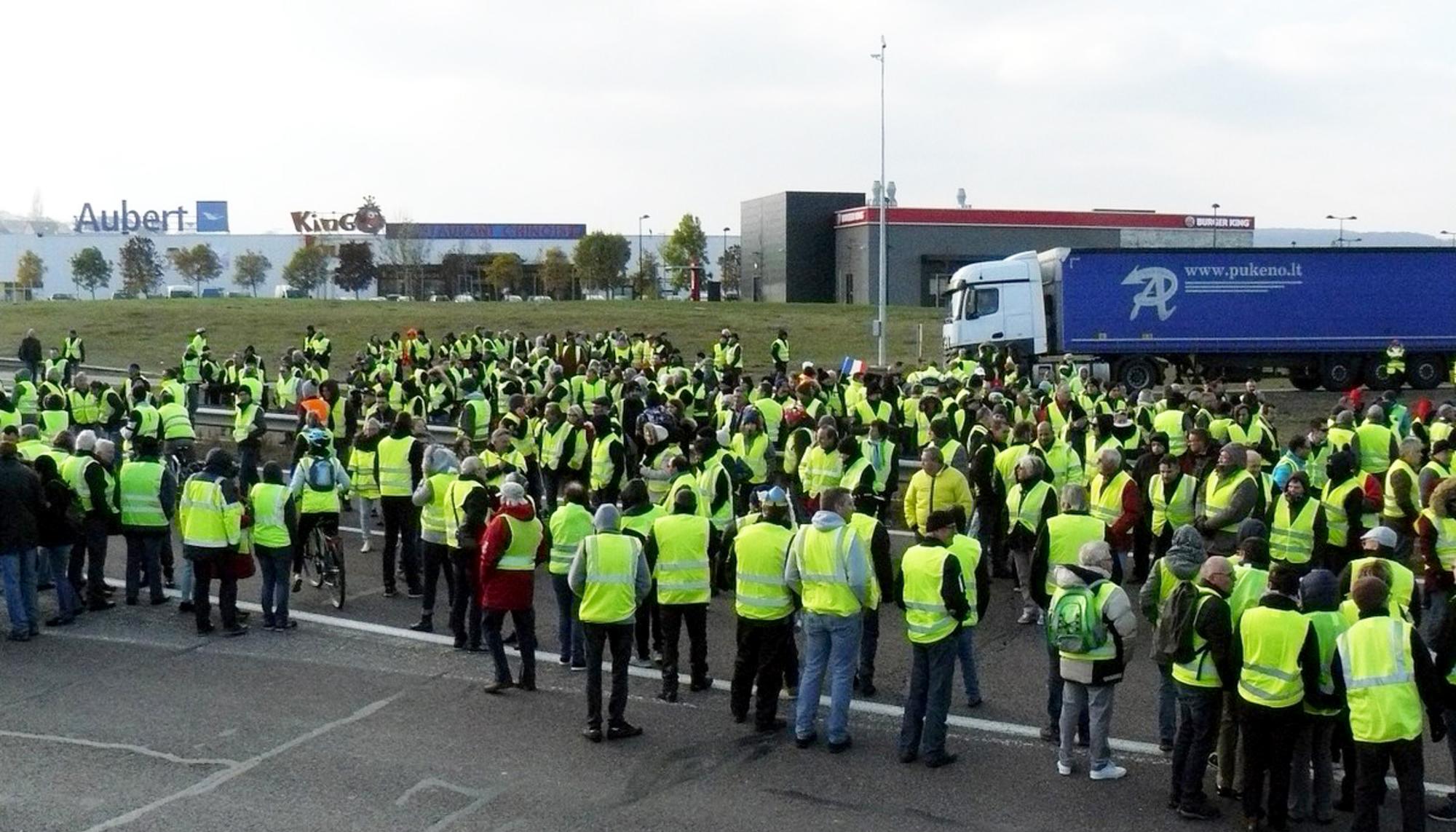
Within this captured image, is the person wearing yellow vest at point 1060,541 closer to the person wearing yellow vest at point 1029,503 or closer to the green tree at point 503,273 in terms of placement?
the person wearing yellow vest at point 1029,503

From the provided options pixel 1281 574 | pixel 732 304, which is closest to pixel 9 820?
pixel 1281 574

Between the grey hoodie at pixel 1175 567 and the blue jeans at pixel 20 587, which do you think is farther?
the blue jeans at pixel 20 587

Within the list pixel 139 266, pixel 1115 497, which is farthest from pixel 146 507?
pixel 139 266

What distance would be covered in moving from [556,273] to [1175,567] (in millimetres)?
75460

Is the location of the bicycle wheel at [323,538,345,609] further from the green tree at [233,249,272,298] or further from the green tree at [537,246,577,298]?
the green tree at [233,249,272,298]

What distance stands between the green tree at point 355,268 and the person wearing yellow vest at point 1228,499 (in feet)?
249

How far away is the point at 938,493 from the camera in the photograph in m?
12.6

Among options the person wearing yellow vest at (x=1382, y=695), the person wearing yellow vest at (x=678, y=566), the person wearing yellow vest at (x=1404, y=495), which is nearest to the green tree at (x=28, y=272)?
the person wearing yellow vest at (x=678, y=566)

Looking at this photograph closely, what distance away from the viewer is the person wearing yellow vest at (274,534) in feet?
Result: 40.5

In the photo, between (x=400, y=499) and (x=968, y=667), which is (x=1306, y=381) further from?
(x=968, y=667)

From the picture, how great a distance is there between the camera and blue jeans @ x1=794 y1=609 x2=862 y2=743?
31.1 ft

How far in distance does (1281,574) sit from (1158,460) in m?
5.81

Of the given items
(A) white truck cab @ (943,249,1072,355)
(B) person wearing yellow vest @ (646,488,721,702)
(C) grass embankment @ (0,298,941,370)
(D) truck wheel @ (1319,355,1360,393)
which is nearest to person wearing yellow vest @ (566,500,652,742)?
(B) person wearing yellow vest @ (646,488,721,702)

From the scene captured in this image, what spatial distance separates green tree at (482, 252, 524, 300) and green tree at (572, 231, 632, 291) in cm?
468
